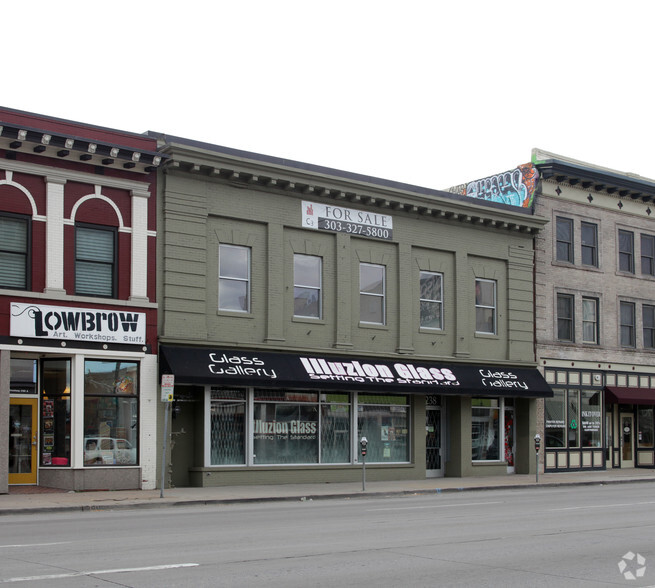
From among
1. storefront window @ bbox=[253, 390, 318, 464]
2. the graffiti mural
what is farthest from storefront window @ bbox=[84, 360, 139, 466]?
the graffiti mural

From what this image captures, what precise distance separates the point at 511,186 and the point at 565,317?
512cm

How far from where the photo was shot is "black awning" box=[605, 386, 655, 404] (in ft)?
110

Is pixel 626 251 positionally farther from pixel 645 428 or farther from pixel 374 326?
pixel 374 326

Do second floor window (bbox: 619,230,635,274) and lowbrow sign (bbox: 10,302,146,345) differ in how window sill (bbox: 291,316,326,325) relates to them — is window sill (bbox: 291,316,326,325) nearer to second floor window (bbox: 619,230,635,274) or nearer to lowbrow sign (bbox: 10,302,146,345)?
lowbrow sign (bbox: 10,302,146,345)

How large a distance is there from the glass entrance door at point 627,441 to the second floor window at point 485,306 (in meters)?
8.04

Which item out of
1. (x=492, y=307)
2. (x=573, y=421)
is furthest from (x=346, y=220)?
(x=573, y=421)

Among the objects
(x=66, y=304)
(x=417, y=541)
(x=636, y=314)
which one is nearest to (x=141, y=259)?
(x=66, y=304)

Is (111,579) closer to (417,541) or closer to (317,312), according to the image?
(417,541)

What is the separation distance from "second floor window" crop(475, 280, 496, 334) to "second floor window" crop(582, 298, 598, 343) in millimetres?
4679

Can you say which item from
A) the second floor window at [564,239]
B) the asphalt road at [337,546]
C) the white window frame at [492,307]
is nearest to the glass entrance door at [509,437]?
the white window frame at [492,307]

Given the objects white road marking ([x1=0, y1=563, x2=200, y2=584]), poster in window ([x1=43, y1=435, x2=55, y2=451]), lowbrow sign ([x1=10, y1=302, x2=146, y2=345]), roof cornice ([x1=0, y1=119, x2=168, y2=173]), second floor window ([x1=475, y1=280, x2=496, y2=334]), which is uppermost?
roof cornice ([x1=0, y1=119, x2=168, y2=173])

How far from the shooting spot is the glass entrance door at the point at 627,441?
116 feet

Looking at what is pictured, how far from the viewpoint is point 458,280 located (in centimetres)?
2981

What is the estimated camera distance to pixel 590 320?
3416 cm
